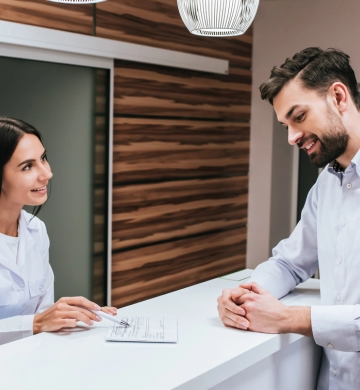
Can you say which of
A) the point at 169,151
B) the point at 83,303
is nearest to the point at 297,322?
the point at 83,303

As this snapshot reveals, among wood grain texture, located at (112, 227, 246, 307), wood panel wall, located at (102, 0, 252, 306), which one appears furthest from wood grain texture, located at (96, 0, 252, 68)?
wood grain texture, located at (112, 227, 246, 307)

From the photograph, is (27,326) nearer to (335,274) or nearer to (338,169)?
(335,274)

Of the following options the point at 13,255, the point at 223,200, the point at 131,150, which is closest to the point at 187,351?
the point at 13,255

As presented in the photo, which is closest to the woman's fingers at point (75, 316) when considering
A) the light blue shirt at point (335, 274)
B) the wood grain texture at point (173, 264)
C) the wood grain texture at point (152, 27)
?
the light blue shirt at point (335, 274)

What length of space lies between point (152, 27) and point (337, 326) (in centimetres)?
296

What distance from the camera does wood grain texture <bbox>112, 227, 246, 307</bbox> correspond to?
158 inches

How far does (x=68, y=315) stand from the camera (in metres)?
1.59

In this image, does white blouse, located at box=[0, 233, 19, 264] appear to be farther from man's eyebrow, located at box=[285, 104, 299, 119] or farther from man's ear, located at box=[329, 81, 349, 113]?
man's ear, located at box=[329, 81, 349, 113]

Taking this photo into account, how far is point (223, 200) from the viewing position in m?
4.89

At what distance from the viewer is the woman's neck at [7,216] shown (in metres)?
2.20

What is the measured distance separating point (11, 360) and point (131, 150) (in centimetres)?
268

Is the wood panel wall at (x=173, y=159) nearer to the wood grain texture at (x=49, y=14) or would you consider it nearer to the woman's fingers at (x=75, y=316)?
the wood grain texture at (x=49, y=14)

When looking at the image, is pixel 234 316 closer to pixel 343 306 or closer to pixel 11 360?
pixel 343 306

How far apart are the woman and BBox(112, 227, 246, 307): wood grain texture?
1.68 metres
